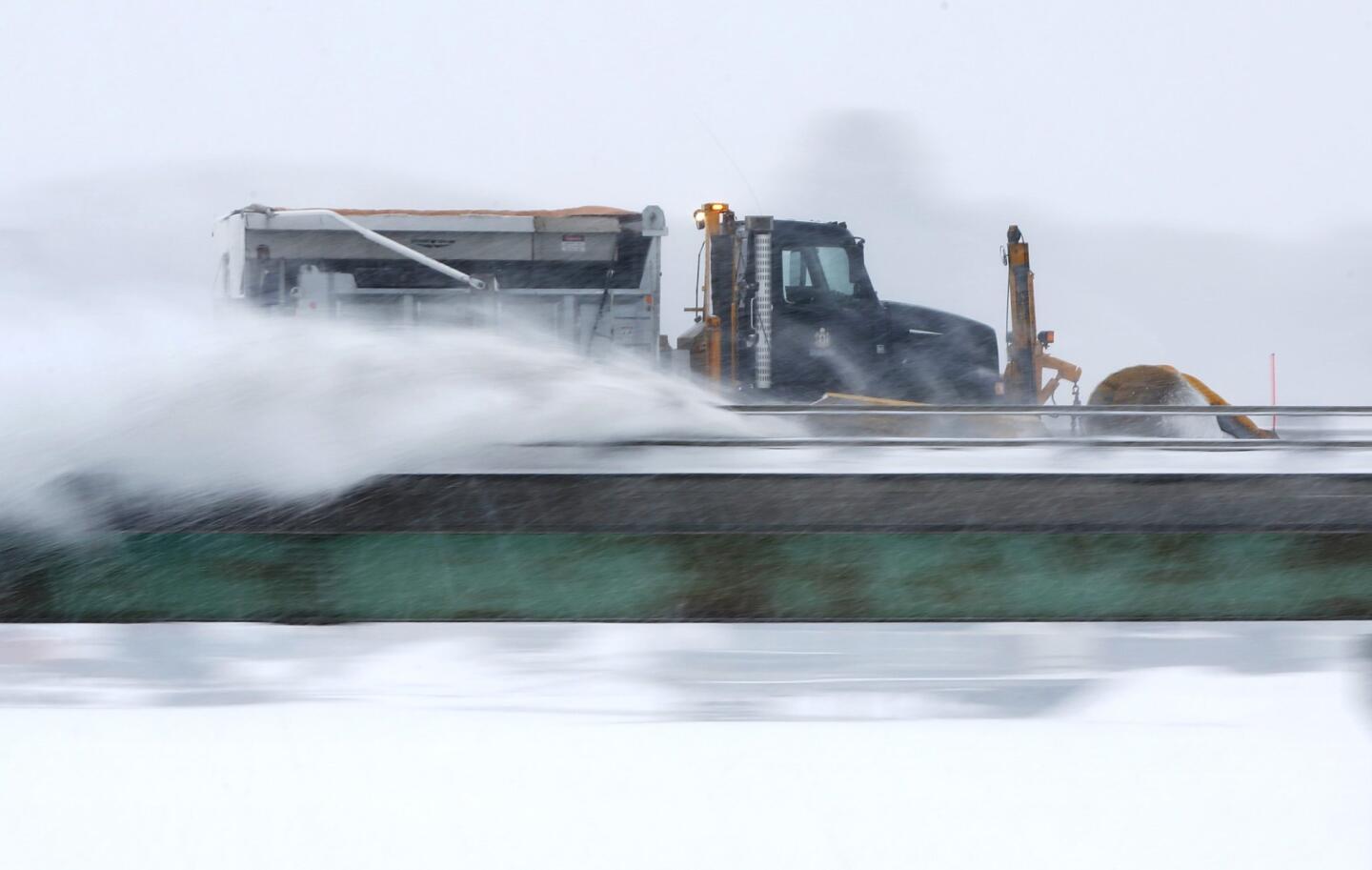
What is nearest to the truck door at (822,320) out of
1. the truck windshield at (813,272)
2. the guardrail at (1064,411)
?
the truck windshield at (813,272)

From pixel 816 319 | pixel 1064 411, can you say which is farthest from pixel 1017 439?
pixel 816 319

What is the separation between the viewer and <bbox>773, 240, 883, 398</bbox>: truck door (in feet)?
25.7

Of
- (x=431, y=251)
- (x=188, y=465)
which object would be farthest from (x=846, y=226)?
(x=188, y=465)

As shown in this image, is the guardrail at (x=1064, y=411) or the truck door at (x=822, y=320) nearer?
the guardrail at (x=1064, y=411)

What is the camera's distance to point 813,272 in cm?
793

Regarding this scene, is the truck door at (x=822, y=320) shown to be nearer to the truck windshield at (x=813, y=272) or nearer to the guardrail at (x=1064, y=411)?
the truck windshield at (x=813, y=272)

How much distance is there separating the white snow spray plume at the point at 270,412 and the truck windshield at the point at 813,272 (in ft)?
17.6

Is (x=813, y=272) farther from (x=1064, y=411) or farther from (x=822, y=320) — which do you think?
(x=1064, y=411)

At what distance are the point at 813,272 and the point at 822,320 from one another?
1.00 ft

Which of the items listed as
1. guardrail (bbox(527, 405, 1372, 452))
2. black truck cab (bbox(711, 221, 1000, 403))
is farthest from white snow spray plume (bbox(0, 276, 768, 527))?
black truck cab (bbox(711, 221, 1000, 403))

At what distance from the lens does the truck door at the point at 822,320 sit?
25.7ft

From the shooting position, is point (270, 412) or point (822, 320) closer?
point (270, 412)

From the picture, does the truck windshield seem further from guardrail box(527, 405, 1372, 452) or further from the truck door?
guardrail box(527, 405, 1372, 452)

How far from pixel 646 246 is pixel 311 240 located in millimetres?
1942
